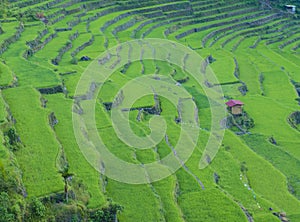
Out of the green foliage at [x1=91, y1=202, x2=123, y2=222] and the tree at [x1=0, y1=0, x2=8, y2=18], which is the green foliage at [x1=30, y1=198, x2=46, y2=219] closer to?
the green foliage at [x1=91, y1=202, x2=123, y2=222]

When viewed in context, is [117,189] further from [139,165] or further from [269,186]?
[269,186]

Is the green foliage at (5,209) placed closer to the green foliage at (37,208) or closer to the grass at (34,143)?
the green foliage at (37,208)

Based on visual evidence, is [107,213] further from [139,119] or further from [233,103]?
[233,103]

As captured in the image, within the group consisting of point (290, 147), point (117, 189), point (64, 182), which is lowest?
point (290, 147)

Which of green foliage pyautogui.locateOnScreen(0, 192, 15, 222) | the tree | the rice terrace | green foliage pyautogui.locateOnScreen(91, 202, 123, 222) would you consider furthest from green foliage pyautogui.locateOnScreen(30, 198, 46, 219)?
the tree

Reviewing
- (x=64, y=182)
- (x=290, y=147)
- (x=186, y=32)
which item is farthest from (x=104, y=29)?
(x=64, y=182)
